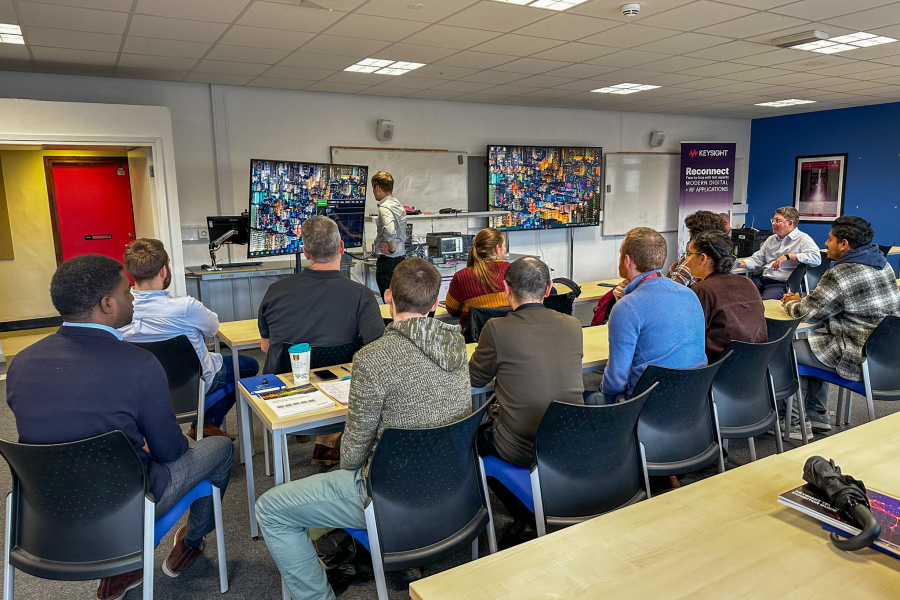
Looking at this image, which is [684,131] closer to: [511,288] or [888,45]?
[888,45]

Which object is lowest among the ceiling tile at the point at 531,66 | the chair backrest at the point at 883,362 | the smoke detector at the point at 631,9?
the chair backrest at the point at 883,362

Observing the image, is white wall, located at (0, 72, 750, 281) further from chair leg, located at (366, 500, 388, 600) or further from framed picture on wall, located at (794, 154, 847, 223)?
chair leg, located at (366, 500, 388, 600)

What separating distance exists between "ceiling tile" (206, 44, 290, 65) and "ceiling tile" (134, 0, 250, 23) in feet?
2.54

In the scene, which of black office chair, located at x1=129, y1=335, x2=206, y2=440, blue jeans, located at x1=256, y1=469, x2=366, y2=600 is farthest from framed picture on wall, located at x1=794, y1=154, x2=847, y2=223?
blue jeans, located at x1=256, y1=469, x2=366, y2=600

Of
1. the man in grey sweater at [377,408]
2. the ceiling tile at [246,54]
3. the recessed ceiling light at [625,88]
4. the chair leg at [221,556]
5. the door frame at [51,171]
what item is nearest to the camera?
the man in grey sweater at [377,408]

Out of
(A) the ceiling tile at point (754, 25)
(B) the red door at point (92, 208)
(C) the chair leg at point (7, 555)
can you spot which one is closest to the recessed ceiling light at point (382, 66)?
(A) the ceiling tile at point (754, 25)

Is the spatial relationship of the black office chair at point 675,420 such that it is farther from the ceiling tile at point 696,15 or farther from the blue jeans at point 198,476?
the ceiling tile at point 696,15

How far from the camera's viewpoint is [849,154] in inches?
354

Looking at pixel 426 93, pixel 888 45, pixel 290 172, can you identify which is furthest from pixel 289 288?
pixel 888 45

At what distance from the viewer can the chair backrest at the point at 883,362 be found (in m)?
3.06

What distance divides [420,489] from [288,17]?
11.2ft

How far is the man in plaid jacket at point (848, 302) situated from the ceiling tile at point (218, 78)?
17.1 ft

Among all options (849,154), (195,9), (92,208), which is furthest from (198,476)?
(849,154)

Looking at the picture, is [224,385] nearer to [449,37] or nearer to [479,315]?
[479,315]
